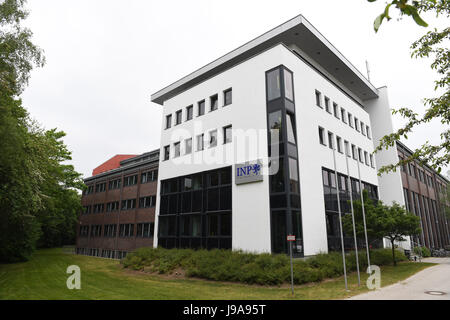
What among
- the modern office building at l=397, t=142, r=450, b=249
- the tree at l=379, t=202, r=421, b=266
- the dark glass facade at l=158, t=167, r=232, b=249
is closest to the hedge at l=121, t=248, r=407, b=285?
the dark glass facade at l=158, t=167, r=232, b=249

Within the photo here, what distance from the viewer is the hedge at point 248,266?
15.2m

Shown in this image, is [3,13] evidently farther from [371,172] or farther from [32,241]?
[371,172]

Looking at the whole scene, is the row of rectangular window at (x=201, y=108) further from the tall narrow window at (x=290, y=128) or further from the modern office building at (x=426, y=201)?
the modern office building at (x=426, y=201)

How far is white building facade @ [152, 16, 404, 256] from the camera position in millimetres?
19344

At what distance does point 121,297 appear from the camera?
12.4 metres

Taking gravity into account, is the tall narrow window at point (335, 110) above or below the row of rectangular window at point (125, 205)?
above

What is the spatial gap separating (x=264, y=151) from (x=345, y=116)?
39.4ft

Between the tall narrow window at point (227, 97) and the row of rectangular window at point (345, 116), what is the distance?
23.5 feet

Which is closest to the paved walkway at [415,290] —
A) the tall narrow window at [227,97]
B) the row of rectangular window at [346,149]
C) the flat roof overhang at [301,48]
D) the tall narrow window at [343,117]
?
the row of rectangular window at [346,149]

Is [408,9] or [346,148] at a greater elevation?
[346,148]

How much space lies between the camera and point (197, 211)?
2406cm

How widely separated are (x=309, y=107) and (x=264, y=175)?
23.2ft

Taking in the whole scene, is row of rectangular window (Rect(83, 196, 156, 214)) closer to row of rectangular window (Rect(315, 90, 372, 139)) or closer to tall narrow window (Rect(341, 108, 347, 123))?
row of rectangular window (Rect(315, 90, 372, 139))
